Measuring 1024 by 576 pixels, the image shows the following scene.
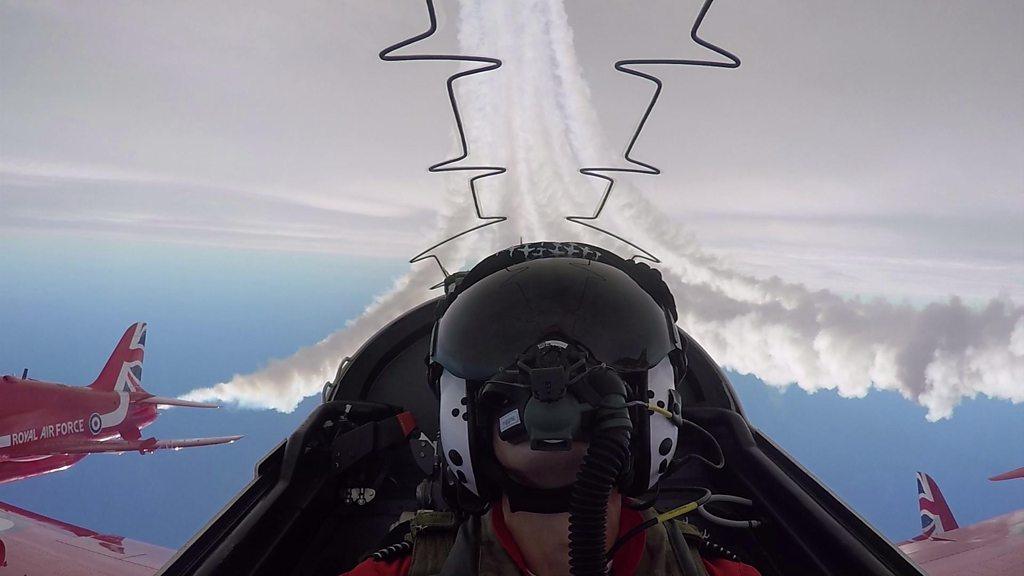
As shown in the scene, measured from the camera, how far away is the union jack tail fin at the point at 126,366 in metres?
14.5

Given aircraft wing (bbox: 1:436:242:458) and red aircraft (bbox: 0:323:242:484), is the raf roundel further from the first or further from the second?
aircraft wing (bbox: 1:436:242:458)

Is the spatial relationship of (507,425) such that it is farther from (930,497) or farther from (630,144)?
(930,497)

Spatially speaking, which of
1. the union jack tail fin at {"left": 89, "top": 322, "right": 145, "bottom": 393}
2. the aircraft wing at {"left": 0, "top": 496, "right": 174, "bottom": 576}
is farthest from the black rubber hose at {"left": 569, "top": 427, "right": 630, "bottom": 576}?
the union jack tail fin at {"left": 89, "top": 322, "right": 145, "bottom": 393}

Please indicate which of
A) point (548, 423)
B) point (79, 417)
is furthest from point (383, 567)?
point (79, 417)

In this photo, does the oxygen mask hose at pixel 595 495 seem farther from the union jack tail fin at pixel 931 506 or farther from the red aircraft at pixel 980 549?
the union jack tail fin at pixel 931 506

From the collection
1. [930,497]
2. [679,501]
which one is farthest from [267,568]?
[930,497]

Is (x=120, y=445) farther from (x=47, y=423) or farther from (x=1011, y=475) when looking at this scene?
(x=1011, y=475)

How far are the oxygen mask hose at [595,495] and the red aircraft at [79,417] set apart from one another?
12887 millimetres

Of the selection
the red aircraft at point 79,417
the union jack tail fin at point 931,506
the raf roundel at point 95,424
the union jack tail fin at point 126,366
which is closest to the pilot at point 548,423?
the red aircraft at point 79,417

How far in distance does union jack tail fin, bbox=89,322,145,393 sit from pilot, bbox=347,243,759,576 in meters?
16.2

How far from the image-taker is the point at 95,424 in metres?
12.9

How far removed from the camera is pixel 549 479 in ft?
2.68

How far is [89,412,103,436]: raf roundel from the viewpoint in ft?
41.8

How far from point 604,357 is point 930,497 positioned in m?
14.7
